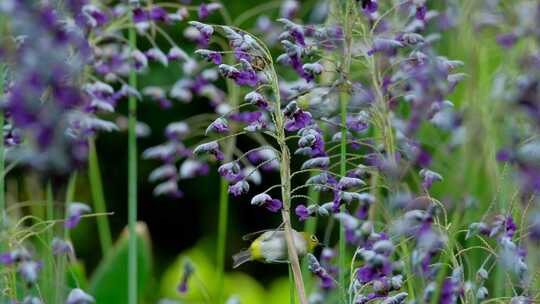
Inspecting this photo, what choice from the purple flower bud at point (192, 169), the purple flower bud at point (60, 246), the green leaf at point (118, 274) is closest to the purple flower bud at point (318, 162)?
the purple flower bud at point (60, 246)

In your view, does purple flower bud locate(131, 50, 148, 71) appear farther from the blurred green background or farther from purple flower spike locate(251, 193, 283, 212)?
the blurred green background

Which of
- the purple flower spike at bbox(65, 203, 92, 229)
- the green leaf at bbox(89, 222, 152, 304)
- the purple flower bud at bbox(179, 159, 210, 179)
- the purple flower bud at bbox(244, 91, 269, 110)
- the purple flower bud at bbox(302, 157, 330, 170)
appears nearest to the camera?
the purple flower bud at bbox(244, 91, 269, 110)

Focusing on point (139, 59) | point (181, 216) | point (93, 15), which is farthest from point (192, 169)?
point (181, 216)

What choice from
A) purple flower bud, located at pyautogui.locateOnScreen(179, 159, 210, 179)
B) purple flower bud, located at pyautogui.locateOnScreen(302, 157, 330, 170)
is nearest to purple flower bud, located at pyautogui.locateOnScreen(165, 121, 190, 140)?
purple flower bud, located at pyautogui.locateOnScreen(179, 159, 210, 179)

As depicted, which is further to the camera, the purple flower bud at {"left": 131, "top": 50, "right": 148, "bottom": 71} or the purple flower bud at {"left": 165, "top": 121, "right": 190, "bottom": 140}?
the purple flower bud at {"left": 165, "top": 121, "right": 190, "bottom": 140}

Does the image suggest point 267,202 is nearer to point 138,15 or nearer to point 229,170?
point 229,170

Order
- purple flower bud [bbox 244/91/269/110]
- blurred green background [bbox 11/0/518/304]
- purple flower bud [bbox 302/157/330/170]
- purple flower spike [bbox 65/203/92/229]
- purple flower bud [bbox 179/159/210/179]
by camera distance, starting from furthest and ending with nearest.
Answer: blurred green background [bbox 11/0/518/304], purple flower bud [bbox 179/159/210/179], purple flower spike [bbox 65/203/92/229], purple flower bud [bbox 302/157/330/170], purple flower bud [bbox 244/91/269/110]
